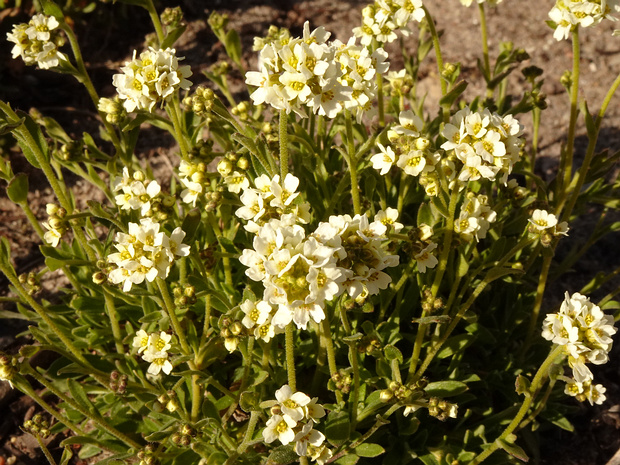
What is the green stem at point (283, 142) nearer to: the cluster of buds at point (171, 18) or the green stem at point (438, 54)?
the green stem at point (438, 54)

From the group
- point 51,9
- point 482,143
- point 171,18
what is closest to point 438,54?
point 482,143

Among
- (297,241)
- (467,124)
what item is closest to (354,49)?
(467,124)

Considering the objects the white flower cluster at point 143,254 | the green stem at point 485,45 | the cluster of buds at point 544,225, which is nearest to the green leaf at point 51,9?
the white flower cluster at point 143,254

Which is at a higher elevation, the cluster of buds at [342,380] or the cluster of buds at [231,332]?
the cluster of buds at [231,332]

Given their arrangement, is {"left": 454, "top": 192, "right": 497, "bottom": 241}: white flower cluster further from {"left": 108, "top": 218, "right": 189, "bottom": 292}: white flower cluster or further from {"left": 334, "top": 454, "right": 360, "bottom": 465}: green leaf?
{"left": 108, "top": 218, "right": 189, "bottom": 292}: white flower cluster

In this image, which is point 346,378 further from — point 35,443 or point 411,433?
point 35,443
